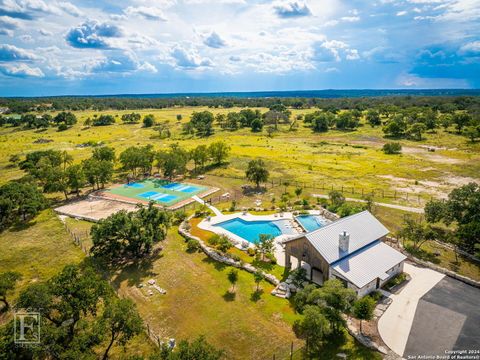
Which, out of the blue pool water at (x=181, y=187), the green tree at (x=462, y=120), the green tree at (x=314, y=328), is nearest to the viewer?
the green tree at (x=314, y=328)

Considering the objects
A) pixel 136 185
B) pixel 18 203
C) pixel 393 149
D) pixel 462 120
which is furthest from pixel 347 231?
pixel 462 120

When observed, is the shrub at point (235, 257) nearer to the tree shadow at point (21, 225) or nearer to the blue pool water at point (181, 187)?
the blue pool water at point (181, 187)

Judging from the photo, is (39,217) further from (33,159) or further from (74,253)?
(33,159)

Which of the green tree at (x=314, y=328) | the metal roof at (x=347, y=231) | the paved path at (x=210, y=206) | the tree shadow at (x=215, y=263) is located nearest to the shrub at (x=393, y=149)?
the paved path at (x=210, y=206)

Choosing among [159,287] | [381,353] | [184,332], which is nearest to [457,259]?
[381,353]

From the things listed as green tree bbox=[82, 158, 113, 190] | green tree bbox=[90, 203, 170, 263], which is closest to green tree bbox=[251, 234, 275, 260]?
green tree bbox=[90, 203, 170, 263]
